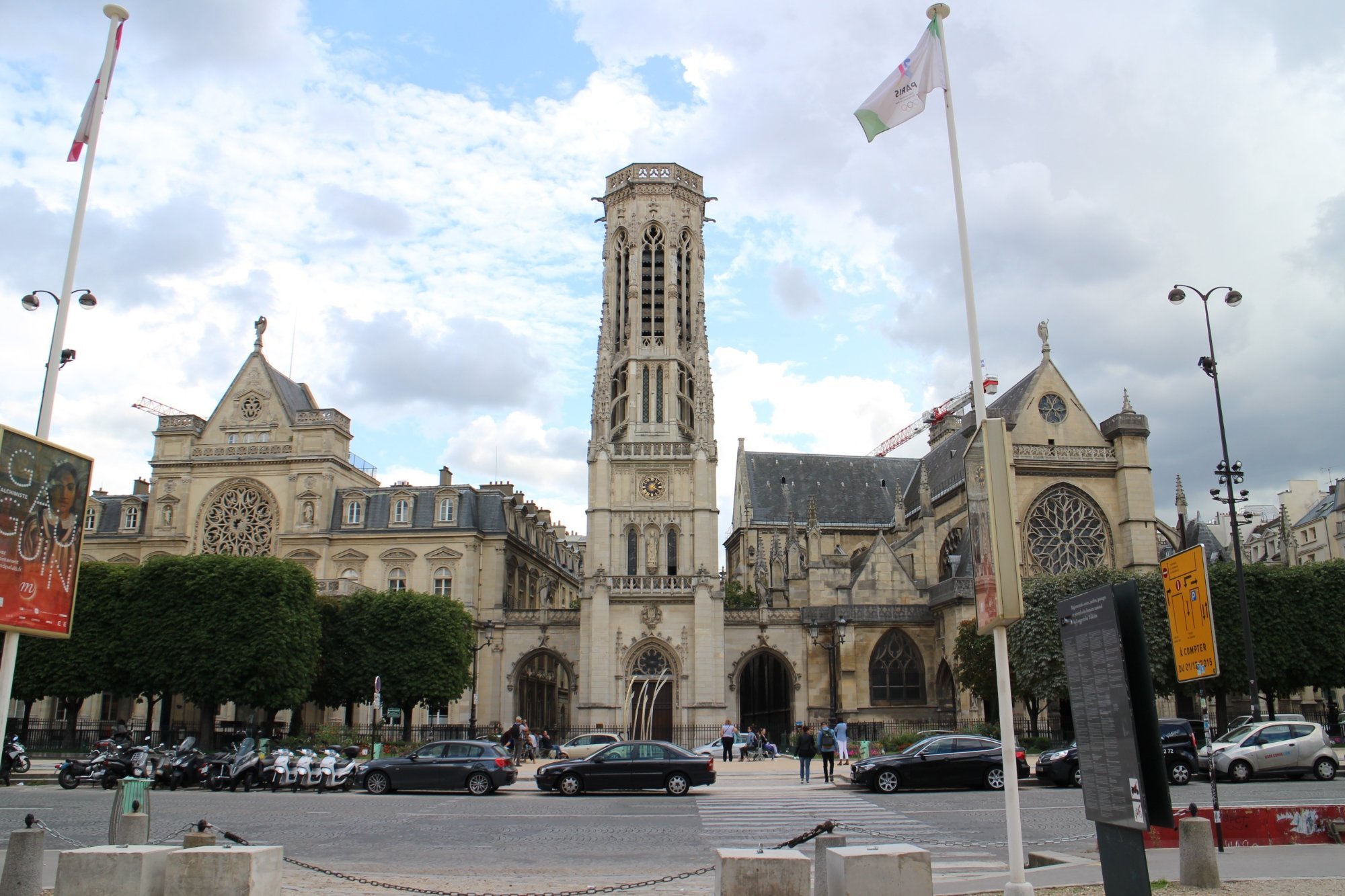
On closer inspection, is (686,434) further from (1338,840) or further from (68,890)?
(68,890)

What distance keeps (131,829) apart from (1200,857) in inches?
398

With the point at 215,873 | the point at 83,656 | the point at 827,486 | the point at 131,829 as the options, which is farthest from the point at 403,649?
the point at 215,873

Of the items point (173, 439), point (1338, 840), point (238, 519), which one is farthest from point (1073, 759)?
point (173, 439)

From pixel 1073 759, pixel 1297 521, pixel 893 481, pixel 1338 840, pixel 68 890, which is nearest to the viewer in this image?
pixel 68 890

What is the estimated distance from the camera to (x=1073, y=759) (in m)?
22.8

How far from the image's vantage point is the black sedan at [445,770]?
2333 cm

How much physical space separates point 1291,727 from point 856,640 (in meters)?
24.3

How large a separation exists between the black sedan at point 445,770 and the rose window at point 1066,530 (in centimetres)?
3194

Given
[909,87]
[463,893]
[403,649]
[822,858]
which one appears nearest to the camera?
[822,858]

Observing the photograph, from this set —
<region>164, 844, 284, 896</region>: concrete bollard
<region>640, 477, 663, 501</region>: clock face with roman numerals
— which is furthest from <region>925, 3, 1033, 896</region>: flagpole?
<region>640, 477, 663, 501</region>: clock face with roman numerals

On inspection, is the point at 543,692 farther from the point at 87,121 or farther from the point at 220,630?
the point at 87,121

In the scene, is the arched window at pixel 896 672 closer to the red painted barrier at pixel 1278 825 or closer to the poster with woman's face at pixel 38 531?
the red painted barrier at pixel 1278 825

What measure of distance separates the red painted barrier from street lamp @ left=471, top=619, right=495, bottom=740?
3302 cm

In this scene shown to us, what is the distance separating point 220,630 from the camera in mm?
38062
